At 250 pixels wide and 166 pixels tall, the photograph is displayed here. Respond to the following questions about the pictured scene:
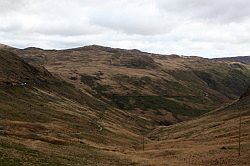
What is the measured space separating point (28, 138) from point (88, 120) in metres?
62.7

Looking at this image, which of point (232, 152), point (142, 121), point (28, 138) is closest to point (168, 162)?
point (232, 152)

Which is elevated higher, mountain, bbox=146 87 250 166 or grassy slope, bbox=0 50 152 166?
grassy slope, bbox=0 50 152 166

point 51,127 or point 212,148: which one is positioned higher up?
point 51,127

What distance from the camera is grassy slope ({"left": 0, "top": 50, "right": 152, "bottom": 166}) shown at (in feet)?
205

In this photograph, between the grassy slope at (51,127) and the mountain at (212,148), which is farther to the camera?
the mountain at (212,148)

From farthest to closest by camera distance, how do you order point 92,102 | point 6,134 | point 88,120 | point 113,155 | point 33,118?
point 92,102, point 88,120, point 33,118, point 113,155, point 6,134

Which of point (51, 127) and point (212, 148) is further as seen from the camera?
point (51, 127)

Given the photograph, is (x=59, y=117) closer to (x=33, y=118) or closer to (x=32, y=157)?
(x=33, y=118)

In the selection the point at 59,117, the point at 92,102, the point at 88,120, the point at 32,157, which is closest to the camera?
the point at 32,157

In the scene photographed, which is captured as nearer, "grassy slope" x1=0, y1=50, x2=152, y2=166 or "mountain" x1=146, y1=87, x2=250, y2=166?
"grassy slope" x1=0, y1=50, x2=152, y2=166

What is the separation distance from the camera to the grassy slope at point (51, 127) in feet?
205

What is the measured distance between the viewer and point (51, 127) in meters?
103

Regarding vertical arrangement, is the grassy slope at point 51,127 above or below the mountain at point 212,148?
above

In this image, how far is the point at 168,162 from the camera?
77688 mm
